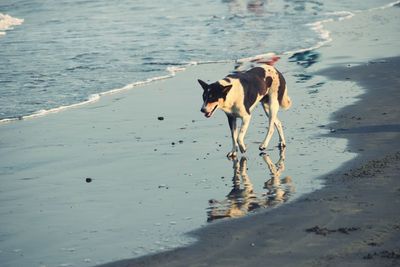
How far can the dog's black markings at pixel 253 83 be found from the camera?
1406cm

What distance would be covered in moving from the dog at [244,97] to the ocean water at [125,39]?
5036mm

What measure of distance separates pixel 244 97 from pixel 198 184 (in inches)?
93.8

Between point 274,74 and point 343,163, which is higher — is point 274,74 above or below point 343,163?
above

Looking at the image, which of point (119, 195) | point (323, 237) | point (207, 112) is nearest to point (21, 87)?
point (207, 112)

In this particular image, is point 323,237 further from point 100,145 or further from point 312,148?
point 100,145

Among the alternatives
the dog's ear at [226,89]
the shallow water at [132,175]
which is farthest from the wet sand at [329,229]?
the dog's ear at [226,89]

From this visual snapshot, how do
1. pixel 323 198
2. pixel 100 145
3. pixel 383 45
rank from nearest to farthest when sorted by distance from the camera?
pixel 323 198
pixel 100 145
pixel 383 45

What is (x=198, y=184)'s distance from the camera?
39.4 feet

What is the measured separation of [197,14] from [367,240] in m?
28.3

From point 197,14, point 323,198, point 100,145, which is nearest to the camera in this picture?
→ point 323,198

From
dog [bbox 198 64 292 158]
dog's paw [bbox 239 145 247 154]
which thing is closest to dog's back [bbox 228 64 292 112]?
dog [bbox 198 64 292 158]

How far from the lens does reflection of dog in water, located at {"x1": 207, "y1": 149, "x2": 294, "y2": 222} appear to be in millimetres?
10648

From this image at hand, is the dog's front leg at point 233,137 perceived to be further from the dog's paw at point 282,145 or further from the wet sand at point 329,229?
the wet sand at point 329,229

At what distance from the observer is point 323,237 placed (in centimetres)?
934
